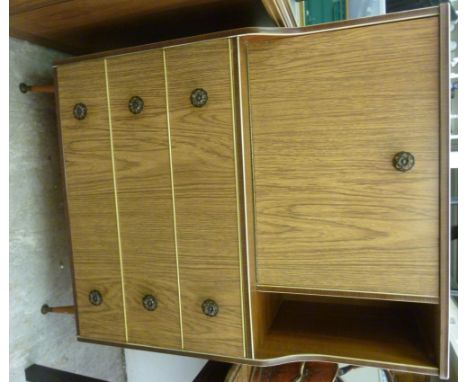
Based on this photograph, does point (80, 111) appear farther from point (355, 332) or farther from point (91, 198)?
point (355, 332)

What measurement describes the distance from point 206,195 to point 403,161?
450mm

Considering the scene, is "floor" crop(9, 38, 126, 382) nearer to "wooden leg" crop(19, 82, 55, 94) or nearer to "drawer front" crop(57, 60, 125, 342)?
"wooden leg" crop(19, 82, 55, 94)

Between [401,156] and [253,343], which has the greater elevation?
[401,156]

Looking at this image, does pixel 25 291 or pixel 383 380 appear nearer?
pixel 25 291

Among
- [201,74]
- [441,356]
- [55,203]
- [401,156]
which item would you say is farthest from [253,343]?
[55,203]

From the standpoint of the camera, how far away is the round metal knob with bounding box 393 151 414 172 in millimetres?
698

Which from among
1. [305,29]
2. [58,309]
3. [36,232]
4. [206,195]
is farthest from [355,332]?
[36,232]

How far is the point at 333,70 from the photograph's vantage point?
0.74 metres

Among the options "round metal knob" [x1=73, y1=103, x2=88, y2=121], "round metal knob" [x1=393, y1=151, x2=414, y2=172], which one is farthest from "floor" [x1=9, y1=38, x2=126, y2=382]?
"round metal knob" [x1=393, y1=151, x2=414, y2=172]

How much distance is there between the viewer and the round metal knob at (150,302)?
892 millimetres

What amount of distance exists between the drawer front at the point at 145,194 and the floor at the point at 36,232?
37 cm

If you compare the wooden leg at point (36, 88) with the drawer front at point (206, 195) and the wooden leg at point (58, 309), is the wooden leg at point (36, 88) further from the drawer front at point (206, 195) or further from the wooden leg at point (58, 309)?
the wooden leg at point (58, 309)
